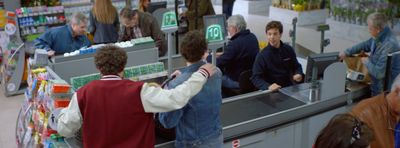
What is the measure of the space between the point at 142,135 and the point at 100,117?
29 cm

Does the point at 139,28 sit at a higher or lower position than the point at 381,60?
higher

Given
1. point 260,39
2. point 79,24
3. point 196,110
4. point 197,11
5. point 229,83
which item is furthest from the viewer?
point 260,39

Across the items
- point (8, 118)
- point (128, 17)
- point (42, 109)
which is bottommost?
point (8, 118)

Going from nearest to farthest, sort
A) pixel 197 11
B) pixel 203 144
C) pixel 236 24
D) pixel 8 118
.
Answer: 1. pixel 203 144
2. pixel 236 24
3. pixel 8 118
4. pixel 197 11

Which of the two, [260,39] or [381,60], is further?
[260,39]

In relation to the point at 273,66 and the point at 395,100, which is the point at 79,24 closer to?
the point at 273,66

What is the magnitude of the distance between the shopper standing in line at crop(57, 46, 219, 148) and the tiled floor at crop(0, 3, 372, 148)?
2.94m

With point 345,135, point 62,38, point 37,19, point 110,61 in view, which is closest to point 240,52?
point 62,38

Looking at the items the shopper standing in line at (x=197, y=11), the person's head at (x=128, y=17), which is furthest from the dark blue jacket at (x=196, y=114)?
the shopper standing in line at (x=197, y=11)

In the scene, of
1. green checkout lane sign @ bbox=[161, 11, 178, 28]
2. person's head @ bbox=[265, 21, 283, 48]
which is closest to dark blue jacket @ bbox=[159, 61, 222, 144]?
green checkout lane sign @ bbox=[161, 11, 178, 28]

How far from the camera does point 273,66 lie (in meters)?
4.32

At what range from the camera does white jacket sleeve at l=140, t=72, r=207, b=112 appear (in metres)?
2.71

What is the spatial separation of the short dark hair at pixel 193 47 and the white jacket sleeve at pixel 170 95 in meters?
0.19

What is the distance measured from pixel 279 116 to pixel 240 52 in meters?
1.32
